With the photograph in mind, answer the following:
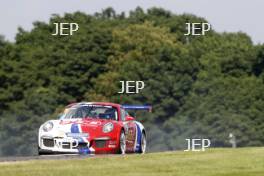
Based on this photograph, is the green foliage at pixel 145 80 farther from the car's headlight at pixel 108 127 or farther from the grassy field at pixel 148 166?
the grassy field at pixel 148 166

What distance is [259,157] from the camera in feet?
73.5

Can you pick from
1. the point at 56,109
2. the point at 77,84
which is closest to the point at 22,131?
the point at 56,109

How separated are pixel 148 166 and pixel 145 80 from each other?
201 ft

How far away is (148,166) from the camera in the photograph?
19.7m

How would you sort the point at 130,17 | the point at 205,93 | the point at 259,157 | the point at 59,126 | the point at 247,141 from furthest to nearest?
the point at 130,17 < the point at 205,93 < the point at 247,141 < the point at 59,126 < the point at 259,157

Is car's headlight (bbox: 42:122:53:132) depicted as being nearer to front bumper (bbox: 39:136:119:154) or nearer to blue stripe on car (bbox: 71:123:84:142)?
front bumper (bbox: 39:136:119:154)

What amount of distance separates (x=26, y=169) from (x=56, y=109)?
58.0 m

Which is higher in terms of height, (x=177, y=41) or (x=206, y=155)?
(x=177, y=41)

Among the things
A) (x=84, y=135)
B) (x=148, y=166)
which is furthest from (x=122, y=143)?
(x=148, y=166)

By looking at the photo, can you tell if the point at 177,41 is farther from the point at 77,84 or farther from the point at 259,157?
the point at 259,157

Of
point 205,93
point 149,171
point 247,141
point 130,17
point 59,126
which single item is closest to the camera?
point 149,171

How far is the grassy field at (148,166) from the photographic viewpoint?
1825 centimetres

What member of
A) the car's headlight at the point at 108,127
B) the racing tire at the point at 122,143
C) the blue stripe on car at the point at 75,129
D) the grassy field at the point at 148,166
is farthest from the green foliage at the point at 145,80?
the grassy field at the point at 148,166

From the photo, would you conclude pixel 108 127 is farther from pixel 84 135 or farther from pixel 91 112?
pixel 91 112
